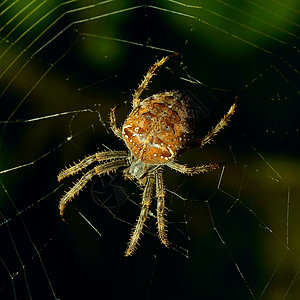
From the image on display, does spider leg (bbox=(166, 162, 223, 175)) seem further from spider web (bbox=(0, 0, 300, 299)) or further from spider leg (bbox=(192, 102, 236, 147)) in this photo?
spider web (bbox=(0, 0, 300, 299))

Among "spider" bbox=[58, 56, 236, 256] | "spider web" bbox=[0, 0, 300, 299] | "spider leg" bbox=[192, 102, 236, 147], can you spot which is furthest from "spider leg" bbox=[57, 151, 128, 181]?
"spider leg" bbox=[192, 102, 236, 147]

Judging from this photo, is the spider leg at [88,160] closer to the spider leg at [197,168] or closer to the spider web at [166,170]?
the spider web at [166,170]

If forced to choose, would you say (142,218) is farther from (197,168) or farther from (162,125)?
(162,125)

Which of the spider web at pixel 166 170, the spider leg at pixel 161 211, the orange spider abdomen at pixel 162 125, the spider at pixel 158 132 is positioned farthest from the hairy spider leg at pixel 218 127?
the spider web at pixel 166 170

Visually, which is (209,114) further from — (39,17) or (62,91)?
(39,17)

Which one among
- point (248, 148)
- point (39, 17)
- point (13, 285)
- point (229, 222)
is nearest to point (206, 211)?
point (229, 222)

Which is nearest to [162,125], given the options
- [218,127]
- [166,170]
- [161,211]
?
[218,127]
